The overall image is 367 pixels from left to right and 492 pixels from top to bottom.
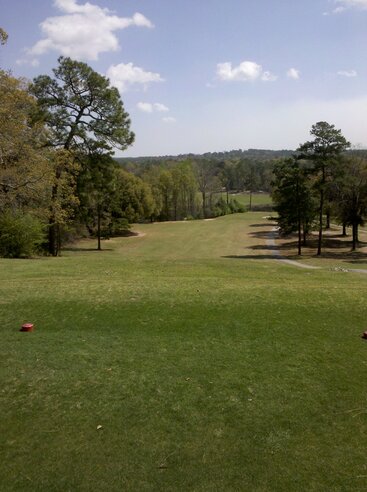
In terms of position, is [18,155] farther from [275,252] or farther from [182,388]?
[275,252]

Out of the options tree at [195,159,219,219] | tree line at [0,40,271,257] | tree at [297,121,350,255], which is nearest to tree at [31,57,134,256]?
tree line at [0,40,271,257]

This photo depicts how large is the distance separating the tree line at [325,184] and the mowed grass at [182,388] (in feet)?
84.7

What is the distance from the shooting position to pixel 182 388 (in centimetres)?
800

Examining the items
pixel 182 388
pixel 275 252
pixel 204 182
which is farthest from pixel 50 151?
pixel 204 182

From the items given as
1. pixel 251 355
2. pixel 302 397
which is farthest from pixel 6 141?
pixel 302 397

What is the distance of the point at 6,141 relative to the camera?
22.0m

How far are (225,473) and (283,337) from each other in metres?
4.96

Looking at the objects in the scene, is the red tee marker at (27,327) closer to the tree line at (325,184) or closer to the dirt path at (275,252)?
the dirt path at (275,252)

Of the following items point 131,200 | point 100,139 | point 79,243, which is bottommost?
point 79,243

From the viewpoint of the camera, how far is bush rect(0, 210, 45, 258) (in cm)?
2567

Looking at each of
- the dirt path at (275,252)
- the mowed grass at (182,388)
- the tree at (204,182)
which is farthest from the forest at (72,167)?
the tree at (204,182)

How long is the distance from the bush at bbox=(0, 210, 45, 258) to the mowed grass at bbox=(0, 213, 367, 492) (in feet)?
40.1

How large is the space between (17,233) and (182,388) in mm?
20898

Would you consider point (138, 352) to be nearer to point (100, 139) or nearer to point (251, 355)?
point (251, 355)
